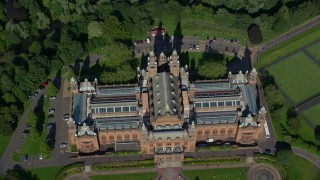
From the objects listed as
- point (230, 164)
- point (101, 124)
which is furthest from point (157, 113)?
point (230, 164)

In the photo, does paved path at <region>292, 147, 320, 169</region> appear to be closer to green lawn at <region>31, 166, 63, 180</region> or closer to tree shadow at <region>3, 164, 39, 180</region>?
green lawn at <region>31, 166, 63, 180</region>

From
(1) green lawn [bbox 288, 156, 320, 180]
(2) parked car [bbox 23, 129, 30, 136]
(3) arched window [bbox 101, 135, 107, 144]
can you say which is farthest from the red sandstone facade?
(2) parked car [bbox 23, 129, 30, 136]

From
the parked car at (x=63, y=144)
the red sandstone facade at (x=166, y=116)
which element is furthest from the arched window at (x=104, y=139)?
the parked car at (x=63, y=144)

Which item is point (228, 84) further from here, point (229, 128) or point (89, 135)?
point (89, 135)

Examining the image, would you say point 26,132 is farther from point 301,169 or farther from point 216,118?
point 301,169

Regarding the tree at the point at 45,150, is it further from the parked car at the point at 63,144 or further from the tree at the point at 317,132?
the tree at the point at 317,132

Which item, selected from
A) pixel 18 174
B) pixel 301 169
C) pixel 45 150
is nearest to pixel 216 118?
pixel 301 169
